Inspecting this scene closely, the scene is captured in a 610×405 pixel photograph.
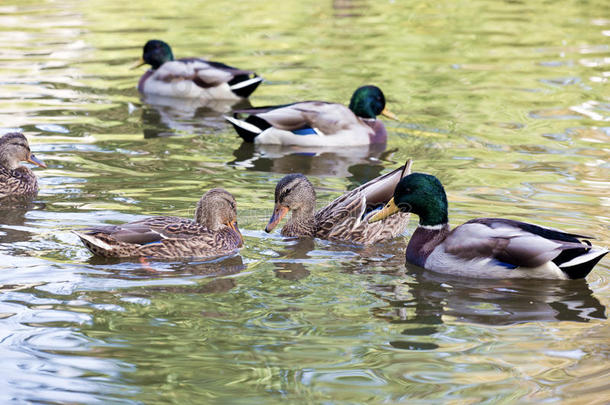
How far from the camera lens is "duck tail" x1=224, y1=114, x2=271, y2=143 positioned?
12.0 meters

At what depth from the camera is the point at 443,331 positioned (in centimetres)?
629

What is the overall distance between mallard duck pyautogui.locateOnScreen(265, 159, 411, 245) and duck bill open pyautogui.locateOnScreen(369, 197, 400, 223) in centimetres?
27

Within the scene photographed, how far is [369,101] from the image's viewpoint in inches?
483

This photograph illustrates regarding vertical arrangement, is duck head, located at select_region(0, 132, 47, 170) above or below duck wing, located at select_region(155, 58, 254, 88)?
below

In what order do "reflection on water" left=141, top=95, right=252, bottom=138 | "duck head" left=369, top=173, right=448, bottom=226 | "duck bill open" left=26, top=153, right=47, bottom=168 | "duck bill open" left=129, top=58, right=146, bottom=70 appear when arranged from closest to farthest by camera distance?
"duck head" left=369, top=173, right=448, bottom=226 < "duck bill open" left=26, top=153, right=47, bottom=168 < "reflection on water" left=141, top=95, right=252, bottom=138 < "duck bill open" left=129, top=58, right=146, bottom=70

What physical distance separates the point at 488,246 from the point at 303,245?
178 cm

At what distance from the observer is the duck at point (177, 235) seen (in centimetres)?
736

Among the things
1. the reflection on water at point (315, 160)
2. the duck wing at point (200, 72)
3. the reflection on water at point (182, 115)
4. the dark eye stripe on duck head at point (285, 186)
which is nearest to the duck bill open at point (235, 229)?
the dark eye stripe on duck head at point (285, 186)

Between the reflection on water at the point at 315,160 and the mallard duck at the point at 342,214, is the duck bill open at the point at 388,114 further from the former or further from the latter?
the mallard duck at the point at 342,214

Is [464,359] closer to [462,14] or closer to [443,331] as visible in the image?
[443,331]

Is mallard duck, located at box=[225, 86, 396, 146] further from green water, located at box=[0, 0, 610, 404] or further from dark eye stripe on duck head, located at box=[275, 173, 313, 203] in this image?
dark eye stripe on duck head, located at box=[275, 173, 313, 203]

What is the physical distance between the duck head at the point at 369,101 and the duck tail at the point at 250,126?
1.20 m

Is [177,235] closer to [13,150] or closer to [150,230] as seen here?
[150,230]

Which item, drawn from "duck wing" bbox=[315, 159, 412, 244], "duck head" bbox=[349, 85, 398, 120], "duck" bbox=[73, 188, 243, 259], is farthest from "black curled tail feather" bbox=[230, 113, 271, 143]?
"duck" bbox=[73, 188, 243, 259]
